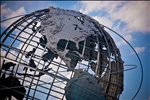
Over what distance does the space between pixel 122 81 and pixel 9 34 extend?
16.1 feet

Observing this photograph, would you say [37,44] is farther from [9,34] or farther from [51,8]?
[51,8]

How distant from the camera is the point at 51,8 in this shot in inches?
303

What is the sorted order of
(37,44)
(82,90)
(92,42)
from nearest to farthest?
1. (82,90)
2. (37,44)
3. (92,42)

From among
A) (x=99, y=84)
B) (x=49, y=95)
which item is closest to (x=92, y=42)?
(x=99, y=84)

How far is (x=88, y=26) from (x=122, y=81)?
261 centimetres

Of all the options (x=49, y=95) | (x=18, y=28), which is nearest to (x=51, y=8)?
(x=18, y=28)

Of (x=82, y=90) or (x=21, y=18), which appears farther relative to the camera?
(x=21, y=18)

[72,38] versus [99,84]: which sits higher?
[72,38]

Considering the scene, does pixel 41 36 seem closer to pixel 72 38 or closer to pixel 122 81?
pixel 72 38

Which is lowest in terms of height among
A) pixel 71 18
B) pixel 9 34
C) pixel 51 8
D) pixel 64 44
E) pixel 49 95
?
pixel 49 95

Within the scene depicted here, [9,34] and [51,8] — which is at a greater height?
[51,8]

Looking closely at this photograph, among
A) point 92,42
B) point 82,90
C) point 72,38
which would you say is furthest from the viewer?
point 92,42

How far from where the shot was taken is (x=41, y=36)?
728 cm

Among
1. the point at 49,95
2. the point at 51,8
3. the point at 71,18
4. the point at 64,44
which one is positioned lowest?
the point at 49,95
